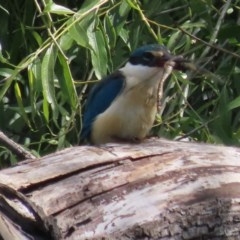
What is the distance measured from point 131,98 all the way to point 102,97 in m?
0.12

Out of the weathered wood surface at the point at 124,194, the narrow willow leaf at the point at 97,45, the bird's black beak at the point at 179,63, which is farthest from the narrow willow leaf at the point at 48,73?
the weathered wood surface at the point at 124,194

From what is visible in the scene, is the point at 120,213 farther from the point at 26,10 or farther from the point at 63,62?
the point at 26,10

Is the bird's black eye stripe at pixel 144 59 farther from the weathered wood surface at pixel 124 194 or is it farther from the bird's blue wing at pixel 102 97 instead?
the weathered wood surface at pixel 124 194

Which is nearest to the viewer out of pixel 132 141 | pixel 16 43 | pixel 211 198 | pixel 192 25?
pixel 211 198

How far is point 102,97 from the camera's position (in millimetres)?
4145

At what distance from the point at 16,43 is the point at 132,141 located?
53.4 inches

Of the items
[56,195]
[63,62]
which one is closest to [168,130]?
[63,62]

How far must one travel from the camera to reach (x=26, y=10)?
5023mm

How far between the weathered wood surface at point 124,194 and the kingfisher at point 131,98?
55cm

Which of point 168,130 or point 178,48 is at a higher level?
point 178,48

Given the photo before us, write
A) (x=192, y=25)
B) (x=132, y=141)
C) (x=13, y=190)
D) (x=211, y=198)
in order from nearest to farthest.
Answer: (x=13, y=190) < (x=211, y=198) < (x=132, y=141) < (x=192, y=25)

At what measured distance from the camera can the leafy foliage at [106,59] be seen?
419 centimetres

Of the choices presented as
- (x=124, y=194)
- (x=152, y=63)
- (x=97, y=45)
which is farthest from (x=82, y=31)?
(x=124, y=194)

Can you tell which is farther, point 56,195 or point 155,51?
point 155,51
